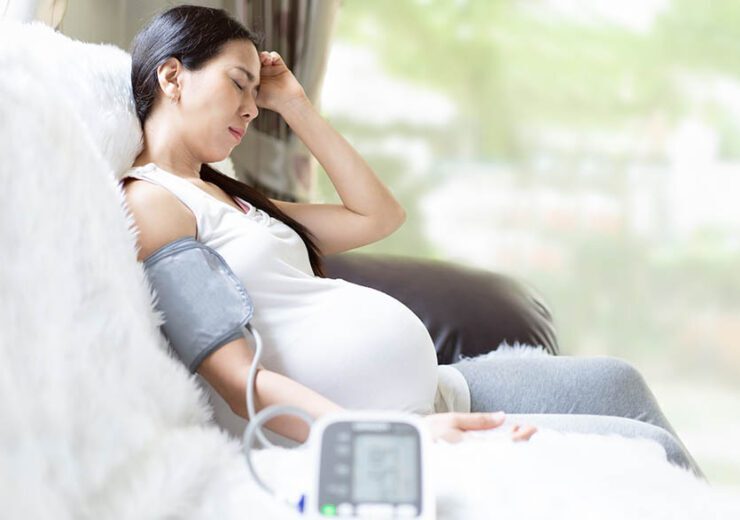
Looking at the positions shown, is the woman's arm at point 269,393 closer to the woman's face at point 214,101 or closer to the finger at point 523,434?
the finger at point 523,434

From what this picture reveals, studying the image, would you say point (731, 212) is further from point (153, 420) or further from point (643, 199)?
point (153, 420)

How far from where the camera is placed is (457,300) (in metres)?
1.91

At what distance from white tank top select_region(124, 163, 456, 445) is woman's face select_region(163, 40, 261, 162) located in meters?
0.09

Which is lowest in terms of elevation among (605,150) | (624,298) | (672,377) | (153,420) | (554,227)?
(672,377)

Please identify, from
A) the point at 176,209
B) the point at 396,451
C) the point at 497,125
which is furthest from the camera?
the point at 497,125

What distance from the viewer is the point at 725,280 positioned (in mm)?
3344

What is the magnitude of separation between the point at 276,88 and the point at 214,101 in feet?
0.80

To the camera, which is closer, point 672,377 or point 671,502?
point 671,502

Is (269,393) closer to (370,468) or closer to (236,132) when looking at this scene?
(370,468)

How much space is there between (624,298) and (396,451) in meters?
2.74

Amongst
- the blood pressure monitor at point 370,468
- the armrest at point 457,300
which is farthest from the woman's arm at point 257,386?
the armrest at point 457,300

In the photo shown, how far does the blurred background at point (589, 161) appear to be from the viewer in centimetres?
327

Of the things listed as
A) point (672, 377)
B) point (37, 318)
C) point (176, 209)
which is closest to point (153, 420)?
point (37, 318)

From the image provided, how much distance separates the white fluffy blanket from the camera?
72cm
